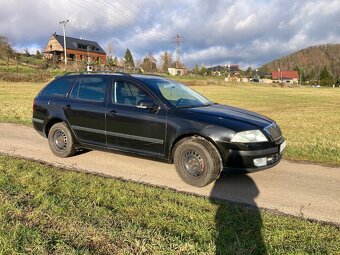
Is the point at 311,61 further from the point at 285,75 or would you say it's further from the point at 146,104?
the point at 146,104

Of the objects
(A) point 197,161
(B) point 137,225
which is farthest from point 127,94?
(B) point 137,225

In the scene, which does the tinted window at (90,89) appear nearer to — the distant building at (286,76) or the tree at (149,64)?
the tree at (149,64)

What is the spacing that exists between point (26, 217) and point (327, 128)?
10544 mm

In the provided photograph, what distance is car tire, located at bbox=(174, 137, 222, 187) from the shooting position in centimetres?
510

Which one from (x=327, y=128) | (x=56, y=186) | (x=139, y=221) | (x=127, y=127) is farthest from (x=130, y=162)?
(x=327, y=128)

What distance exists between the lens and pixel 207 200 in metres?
4.61

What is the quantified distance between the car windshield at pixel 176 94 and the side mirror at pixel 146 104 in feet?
0.79

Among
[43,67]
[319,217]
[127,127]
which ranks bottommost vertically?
[319,217]

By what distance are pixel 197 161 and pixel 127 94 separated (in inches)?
68.6

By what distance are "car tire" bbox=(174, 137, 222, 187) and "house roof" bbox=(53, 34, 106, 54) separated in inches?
3368

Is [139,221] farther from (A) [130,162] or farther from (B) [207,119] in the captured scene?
(A) [130,162]

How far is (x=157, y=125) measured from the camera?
5543mm

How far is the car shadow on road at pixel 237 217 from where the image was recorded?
3324 millimetres

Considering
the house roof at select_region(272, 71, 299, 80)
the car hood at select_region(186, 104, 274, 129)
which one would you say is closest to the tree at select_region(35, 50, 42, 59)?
the car hood at select_region(186, 104, 274, 129)
